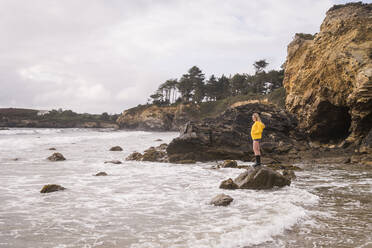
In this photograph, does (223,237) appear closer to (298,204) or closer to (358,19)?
(298,204)

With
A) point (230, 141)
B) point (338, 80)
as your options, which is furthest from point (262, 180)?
point (338, 80)

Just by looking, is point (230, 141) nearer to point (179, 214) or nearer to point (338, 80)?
point (338, 80)

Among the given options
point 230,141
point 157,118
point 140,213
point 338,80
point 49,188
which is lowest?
point 140,213

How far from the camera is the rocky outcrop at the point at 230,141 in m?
16.5

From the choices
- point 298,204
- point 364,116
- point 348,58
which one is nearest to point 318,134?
point 364,116

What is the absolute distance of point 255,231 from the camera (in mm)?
5031

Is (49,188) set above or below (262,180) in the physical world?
below

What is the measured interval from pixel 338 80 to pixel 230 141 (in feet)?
27.0

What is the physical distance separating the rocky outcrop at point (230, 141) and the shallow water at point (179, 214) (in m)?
6.04

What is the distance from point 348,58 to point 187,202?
1494 centimetres

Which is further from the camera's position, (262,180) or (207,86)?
(207,86)

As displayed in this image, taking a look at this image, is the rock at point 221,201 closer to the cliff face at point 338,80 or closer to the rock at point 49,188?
the rock at point 49,188

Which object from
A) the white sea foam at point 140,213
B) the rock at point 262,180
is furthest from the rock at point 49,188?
the rock at point 262,180

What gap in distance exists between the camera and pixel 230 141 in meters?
17.1
